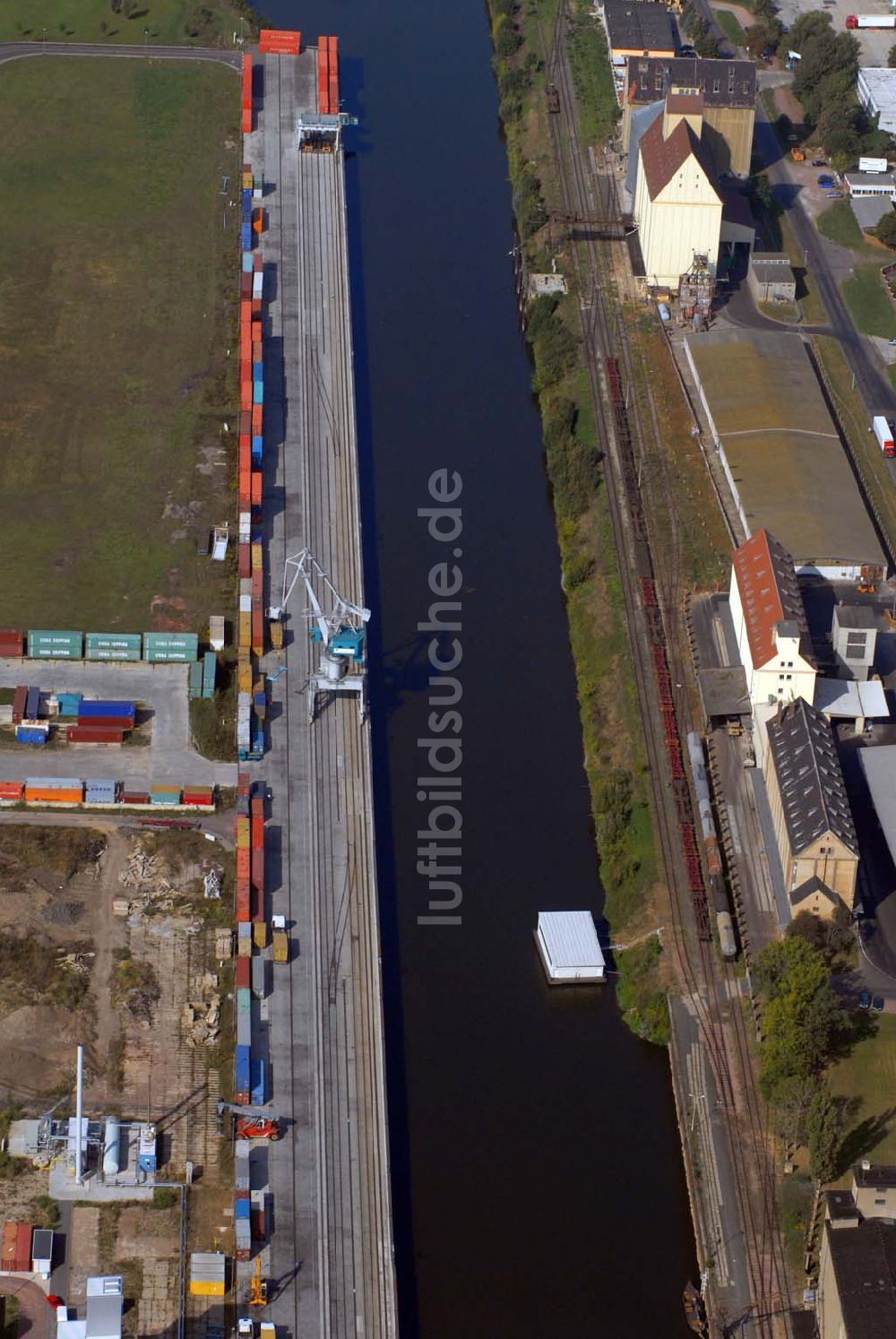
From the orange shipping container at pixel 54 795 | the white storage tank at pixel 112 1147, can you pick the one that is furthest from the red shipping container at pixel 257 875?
the white storage tank at pixel 112 1147

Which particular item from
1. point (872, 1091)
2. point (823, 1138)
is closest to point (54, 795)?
point (823, 1138)

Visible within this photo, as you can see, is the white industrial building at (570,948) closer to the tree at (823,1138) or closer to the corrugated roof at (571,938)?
the corrugated roof at (571,938)

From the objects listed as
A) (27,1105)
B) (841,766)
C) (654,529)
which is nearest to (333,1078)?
(27,1105)

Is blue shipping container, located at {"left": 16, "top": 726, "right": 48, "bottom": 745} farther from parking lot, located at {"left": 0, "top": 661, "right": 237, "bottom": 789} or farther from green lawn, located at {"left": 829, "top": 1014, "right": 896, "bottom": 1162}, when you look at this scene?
green lawn, located at {"left": 829, "top": 1014, "right": 896, "bottom": 1162}

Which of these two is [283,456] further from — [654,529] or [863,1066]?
[863,1066]

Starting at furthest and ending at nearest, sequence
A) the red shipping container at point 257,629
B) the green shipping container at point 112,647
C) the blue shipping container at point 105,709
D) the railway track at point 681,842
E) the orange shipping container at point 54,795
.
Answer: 1. the red shipping container at point 257,629
2. the green shipping container at point 112,647
3. the blue shipping container at point 105,709
4. the orange shipping container at point 54,795
5. the railway track at point 681,842

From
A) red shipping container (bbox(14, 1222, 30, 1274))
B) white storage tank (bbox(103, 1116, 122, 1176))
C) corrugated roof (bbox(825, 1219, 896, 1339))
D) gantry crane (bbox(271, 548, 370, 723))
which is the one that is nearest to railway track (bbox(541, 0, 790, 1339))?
corrugated roof (bbox(825, 1219, 896, 1339))

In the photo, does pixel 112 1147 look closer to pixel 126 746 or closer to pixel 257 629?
pixel 126 746
